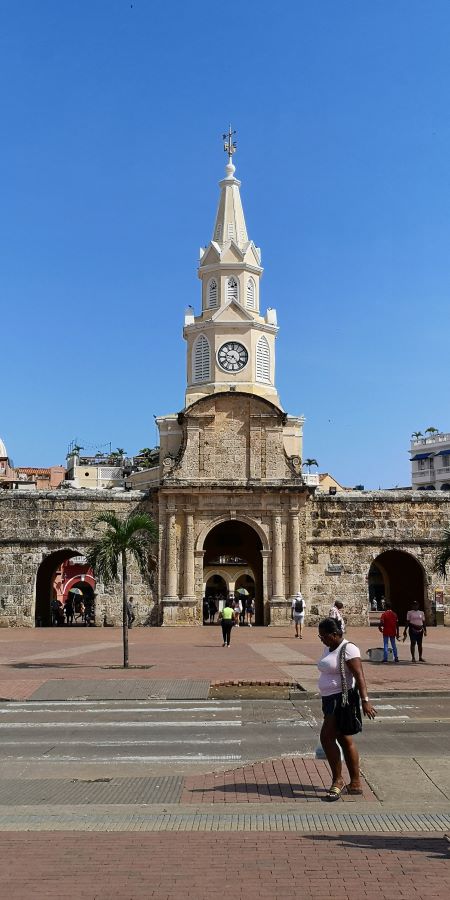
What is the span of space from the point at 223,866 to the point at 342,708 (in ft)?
8.15

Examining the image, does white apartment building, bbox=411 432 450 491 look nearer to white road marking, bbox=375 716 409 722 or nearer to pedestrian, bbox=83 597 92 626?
pedestrian, bbox=83 597 92 626

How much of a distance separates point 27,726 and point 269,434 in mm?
28308

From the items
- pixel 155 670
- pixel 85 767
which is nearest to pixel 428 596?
pixel 155 670

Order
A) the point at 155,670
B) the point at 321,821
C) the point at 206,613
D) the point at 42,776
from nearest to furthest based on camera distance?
the point at 321,821 → the point at 42,776 → the point at 155,670 → the point at 206,613

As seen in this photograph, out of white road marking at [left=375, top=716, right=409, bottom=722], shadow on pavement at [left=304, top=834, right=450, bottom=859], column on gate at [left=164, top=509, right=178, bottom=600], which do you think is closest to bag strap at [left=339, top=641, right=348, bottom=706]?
shadow on pavement at [left=304, top=834, right=450, bottom=859]

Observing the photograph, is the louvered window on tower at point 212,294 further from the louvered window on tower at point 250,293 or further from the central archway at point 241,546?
the central archway at point 241,546

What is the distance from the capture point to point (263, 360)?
49719 mm

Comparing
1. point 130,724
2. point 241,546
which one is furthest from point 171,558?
point 130,724

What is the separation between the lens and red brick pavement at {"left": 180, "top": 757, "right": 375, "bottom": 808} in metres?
8.93

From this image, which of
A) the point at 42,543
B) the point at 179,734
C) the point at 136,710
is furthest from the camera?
the point at 42,543

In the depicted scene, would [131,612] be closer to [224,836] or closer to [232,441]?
[232,441]

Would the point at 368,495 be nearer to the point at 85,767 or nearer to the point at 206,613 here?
the point at 206,613

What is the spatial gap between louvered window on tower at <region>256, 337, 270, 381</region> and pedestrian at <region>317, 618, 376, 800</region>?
133 feet

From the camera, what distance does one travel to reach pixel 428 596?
41.4m
